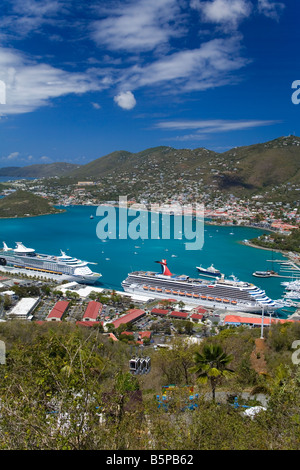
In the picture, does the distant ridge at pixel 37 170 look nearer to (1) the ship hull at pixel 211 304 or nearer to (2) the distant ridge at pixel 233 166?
(2) the distant ridge at pixel 233 166

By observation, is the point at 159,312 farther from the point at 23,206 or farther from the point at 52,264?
the point at 23,206

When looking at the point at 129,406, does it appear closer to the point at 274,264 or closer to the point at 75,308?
the point at 75,308

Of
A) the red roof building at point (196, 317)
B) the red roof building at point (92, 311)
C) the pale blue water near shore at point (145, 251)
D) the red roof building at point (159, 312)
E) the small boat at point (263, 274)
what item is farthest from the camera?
the pale blue water near shore at point (145, 251)

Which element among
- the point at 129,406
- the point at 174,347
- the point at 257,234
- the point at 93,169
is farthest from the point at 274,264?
the point at 93,169

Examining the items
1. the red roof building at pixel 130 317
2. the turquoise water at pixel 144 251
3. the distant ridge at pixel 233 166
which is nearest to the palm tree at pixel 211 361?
the red roof building at pixel 130 317

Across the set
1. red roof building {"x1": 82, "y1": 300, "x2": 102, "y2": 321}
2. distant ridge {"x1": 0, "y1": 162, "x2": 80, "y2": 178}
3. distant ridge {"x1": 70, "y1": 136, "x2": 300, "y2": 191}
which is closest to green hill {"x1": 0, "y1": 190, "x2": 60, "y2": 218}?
distant ridge {"x1": 70, "y1": 136, "x2": 300, "y2": 191}

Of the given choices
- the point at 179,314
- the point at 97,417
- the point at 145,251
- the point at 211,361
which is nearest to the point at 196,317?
the point at 179,314
